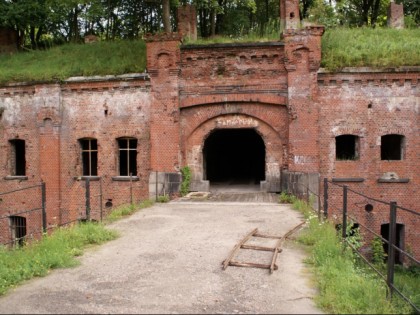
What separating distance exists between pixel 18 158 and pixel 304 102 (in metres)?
11.2

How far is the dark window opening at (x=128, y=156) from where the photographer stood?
49.3 feet

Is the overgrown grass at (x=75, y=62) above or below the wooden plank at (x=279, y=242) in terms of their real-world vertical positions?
above

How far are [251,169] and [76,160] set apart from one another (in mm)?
11279

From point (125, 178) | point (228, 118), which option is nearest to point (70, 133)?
point (125, 178)

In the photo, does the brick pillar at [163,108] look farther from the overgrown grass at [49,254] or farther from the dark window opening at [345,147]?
the dark window opening at [345,147]

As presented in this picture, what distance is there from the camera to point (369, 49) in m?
14.3

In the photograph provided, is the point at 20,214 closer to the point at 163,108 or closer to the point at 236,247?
the point at 163,108

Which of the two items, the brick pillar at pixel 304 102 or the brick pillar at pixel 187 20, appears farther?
the brick pillar at pixel 187 20

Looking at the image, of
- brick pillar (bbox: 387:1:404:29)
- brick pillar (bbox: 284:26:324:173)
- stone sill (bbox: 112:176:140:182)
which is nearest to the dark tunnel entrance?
stone sill (bbox: 112:176:140:182)

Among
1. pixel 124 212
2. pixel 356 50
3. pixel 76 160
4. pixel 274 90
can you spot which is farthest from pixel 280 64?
pixel 76 160

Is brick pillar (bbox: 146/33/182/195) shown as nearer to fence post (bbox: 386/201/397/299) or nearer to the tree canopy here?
the tree canopy

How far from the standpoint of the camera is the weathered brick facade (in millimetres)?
13492

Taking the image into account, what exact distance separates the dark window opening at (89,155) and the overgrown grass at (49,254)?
21.5ft

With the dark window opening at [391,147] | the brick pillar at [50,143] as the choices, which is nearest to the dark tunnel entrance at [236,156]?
the dark window opening at [391,147]
